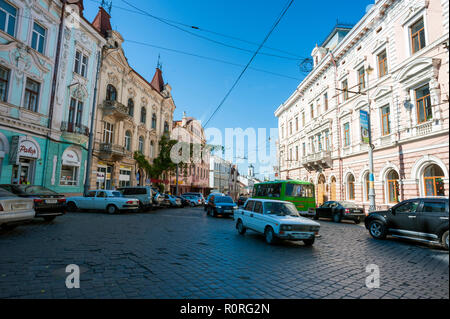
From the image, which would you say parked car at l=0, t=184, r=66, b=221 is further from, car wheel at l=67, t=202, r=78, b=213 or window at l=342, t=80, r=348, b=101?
window at l=342, t=80, r=348, b=101

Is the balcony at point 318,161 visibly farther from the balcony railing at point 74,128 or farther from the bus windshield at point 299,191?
the balcony railing at point 74,128

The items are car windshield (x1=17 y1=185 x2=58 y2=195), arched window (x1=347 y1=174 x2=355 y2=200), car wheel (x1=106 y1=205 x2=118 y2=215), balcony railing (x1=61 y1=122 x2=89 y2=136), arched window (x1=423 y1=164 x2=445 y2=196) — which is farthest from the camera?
arched window (x1=347 y1=174 x2=355 y2=200)

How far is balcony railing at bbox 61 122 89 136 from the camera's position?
20.4 m

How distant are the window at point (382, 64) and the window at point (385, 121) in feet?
9.04

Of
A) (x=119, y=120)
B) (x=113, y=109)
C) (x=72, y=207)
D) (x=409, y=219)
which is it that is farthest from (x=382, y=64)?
(x=72, y=207)

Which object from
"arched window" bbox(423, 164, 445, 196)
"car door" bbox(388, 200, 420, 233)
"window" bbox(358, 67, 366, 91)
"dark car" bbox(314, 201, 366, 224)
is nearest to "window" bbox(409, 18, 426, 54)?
"window" bbox(358, 67, 366, 91)

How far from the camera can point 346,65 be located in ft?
79.4

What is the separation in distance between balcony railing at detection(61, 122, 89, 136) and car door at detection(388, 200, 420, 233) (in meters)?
22.3

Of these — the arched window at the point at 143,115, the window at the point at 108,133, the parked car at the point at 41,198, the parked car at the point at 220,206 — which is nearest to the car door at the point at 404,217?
the parked car at the point at 220,206

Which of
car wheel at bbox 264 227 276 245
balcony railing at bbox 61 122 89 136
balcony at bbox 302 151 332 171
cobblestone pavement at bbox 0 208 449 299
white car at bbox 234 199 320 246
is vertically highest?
balcony railing at bbox 61 122 89 136

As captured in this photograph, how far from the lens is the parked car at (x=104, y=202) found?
17.3 meters

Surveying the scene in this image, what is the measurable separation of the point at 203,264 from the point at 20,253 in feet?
14.3

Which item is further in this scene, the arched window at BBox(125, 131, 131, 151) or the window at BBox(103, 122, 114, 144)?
the arched window at BBox(125, 131, 131, 151)
